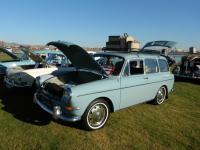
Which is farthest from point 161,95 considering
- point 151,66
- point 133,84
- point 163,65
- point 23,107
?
point 23,107

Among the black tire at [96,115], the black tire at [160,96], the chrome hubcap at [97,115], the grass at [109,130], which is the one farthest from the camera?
the black tire at [160,96]

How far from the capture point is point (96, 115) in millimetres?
5137

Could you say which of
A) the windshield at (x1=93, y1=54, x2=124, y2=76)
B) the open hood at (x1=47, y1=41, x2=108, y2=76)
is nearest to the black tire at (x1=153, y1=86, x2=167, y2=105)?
the windshield at (x1=93, y1=54, x2=124, y2=76)

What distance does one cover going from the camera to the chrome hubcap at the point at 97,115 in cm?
507

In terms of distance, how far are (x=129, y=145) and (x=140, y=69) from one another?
2.56 metres

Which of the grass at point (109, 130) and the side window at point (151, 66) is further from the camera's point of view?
Answer: the side window at point (151, 66)

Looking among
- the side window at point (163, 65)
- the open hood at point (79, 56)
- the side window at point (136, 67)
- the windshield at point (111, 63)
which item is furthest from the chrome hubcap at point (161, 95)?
the open hood at point (79, 56)

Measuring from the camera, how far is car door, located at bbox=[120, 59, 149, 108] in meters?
5.73

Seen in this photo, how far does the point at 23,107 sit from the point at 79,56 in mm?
2234

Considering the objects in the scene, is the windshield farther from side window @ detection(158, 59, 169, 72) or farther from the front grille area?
side window @ detection(158, 59, 169, 72)

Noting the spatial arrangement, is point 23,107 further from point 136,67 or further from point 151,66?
point 151,66

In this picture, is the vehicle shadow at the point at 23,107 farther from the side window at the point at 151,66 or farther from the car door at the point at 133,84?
the side window at the point at 151,66

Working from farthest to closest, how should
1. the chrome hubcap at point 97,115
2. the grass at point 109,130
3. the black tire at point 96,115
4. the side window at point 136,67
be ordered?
the side window at point 136,67
the chrome hubcap at point 97,115
the black tire at point 96,115
the grass at point 109,130

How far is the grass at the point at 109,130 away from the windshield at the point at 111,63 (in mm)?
1257
